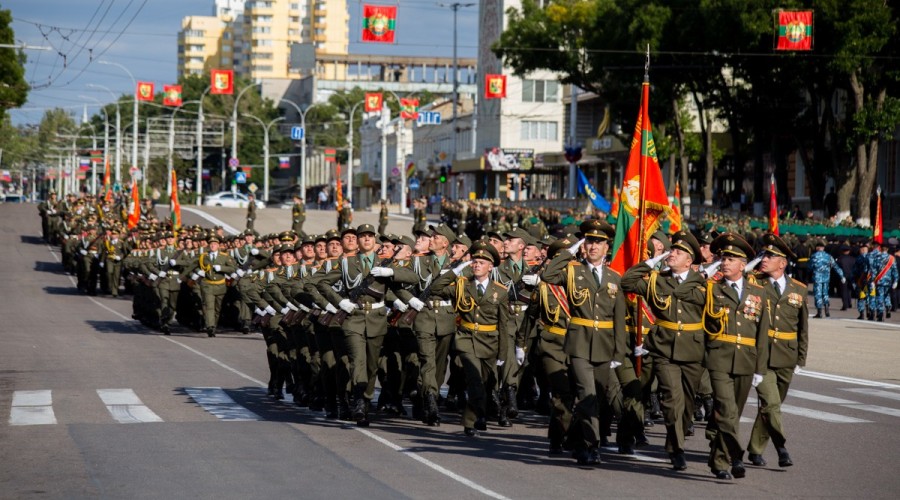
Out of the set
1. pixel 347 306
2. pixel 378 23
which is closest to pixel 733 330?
pixel 347 306

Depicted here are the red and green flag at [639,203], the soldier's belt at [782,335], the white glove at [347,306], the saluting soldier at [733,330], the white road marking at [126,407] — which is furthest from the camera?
the white road marking at [126,407]

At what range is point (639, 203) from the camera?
13195 millimetres

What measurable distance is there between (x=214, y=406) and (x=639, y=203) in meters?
5.59

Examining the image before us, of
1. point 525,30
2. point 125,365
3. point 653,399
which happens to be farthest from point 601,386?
point 525,30

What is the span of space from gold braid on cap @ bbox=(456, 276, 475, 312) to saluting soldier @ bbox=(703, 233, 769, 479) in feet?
10.2

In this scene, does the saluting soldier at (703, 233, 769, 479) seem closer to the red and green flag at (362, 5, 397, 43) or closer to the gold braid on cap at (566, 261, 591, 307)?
the gold braid on cap at (566, 261, 591, 307)

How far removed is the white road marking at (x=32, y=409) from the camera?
1430 centimetres

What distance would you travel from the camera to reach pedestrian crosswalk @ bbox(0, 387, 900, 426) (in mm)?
14633

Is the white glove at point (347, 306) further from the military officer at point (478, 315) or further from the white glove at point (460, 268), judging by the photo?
the white glove at point (460, 268)

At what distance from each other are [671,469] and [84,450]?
5.10 m

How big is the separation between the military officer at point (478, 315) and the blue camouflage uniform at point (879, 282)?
1824 cm

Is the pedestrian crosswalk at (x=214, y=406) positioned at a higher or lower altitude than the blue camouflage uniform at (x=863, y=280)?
lower

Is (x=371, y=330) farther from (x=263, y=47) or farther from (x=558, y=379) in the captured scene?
(x=263, y=47)

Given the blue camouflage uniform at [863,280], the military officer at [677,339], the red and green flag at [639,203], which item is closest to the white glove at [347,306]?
the red and green flag at [639,203]
